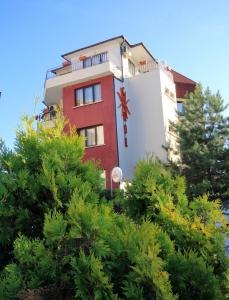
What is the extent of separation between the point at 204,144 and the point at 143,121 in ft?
16.8

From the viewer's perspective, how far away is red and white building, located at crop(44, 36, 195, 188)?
23.1 metres

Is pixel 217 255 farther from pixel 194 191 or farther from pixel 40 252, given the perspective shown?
pixel 194 191

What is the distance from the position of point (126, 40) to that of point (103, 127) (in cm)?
657

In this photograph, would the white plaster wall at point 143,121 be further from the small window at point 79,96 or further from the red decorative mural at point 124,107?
the small window at point 79,96

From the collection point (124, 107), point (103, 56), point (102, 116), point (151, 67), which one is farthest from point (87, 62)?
point (151, 67)

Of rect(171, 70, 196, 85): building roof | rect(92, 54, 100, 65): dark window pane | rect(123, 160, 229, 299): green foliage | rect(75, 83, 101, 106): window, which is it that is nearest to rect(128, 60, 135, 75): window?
rect(92, 54, 100, 65): dark window pane

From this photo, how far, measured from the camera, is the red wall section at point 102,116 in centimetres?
2267

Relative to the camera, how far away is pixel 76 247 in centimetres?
320

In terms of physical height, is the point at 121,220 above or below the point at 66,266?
above

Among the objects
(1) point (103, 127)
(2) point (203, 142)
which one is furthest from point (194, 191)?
(1) point (103, 127)

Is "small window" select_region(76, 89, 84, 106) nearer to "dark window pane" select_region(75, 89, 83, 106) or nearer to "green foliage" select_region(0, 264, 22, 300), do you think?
→ "dark window pane" select_region(75, 89, 83, 106)

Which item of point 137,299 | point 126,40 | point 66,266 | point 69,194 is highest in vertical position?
point 126,40

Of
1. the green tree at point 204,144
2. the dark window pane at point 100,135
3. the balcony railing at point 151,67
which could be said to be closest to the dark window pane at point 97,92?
the dark window pane at point 100,135

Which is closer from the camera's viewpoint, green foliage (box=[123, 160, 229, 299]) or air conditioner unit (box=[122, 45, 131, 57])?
green foliage (box=[123, 160, 229, 299])
